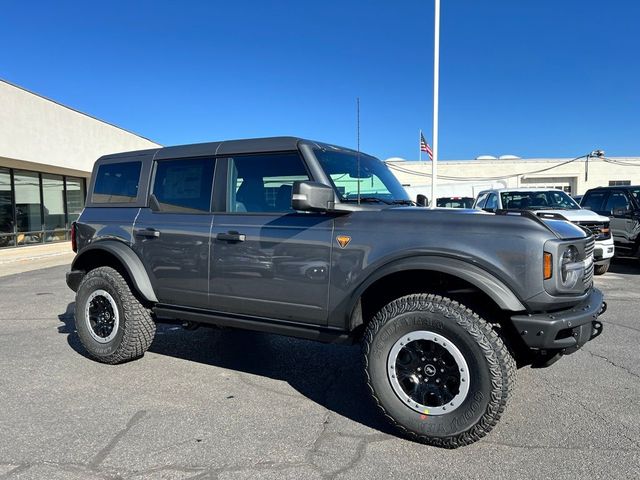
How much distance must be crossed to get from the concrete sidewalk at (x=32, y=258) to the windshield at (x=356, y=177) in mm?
10618

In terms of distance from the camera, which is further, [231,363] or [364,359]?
[231,363]

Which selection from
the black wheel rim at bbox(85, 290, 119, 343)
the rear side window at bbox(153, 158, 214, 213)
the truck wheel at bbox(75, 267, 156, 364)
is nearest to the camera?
the rear side window at bbox(153, 158, 214, 213)

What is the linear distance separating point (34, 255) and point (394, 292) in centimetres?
1487

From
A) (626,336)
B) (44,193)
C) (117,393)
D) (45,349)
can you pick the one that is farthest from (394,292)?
(44,193)

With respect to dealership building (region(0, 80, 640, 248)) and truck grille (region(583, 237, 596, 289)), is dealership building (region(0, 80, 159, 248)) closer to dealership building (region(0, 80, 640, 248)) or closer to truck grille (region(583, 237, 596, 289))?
dealership building (region(0, 80, 640, 248))

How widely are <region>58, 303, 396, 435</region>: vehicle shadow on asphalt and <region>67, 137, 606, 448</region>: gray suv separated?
1.81 feet

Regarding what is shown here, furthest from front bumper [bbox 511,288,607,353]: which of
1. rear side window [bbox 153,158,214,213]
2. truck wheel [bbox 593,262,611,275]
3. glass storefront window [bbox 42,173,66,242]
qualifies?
glass storefront window [bbox 42,173,66,242]

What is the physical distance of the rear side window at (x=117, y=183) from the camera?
4.78 meters

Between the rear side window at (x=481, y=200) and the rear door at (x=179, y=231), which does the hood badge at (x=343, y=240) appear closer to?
the rear door at (x=179, y=231)

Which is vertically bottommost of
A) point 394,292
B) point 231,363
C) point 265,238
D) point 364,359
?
point 231,363

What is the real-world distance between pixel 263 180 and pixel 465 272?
6.00 feet

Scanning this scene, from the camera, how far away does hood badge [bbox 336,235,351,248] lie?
11.2 ft

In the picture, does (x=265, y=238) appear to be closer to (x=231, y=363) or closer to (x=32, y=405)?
(x=231, y=363)

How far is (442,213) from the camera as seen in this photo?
3.28 meters
